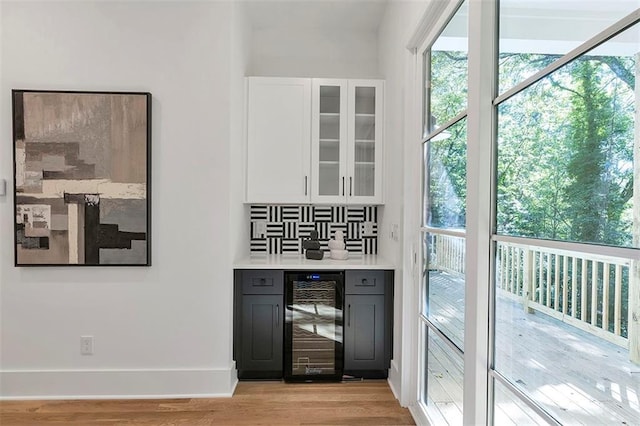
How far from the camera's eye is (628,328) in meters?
0.80

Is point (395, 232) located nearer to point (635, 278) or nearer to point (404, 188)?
point (404, 188)

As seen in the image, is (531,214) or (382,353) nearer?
(531,214)

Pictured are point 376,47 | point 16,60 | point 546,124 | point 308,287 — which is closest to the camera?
point 546,124

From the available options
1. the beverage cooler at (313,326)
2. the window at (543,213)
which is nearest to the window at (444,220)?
the window at (543,213)

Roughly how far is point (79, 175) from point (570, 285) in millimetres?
2821

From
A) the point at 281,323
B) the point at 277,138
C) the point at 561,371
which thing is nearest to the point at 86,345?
the point at 281,323

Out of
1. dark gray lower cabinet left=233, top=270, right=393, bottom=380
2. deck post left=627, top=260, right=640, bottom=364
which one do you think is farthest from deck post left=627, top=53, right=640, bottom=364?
dark gray lower cabinet left=233, top=270, right=393, bottom=380

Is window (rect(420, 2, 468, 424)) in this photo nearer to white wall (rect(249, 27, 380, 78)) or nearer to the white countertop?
the white countertop

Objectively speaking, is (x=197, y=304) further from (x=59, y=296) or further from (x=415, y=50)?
(x=415, y=50)

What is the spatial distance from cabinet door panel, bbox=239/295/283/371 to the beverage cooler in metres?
0.08

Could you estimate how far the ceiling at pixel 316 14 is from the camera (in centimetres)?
310

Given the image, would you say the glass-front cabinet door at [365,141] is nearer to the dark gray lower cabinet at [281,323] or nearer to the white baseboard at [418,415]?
the dark gray lower cabinet at [281,323]

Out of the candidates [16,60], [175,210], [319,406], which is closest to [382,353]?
[319,406]

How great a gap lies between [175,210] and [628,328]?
251cm
